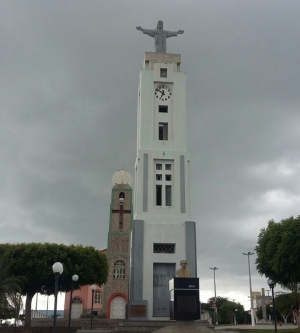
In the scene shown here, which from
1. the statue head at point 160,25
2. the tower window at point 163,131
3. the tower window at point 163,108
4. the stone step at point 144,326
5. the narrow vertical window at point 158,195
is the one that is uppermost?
the statue head at point 160,25

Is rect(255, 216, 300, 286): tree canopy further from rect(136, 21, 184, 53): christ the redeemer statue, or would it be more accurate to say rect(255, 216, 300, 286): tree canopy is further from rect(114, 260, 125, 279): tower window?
rect(114, 260, 125, 279): tower window

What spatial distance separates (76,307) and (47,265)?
25614 millimetres

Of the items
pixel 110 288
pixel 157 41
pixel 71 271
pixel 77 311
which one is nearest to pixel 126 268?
pixel 110 288

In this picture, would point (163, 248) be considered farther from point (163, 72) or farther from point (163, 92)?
point (163, 72)

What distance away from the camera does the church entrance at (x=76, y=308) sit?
58219mm

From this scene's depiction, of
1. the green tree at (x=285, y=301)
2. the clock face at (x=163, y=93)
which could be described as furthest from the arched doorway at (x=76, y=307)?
the clock face at (x=163, y=93)

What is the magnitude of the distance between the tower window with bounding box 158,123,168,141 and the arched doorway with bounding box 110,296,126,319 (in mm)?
29073

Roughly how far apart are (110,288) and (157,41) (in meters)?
32.8

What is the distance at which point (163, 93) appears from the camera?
33500 mm

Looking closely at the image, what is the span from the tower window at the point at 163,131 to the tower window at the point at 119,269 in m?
28.4

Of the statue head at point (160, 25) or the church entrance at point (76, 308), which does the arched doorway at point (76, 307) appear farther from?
the statue head at point (160, 25)

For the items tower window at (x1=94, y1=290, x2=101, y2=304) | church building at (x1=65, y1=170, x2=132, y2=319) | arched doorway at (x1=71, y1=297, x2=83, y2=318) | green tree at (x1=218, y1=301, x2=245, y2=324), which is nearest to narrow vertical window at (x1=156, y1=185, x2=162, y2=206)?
church building at (x1=65, y1=170, x2=132, y2=319)

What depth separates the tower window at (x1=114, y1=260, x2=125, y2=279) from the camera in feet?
185

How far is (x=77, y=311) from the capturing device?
2296 inches
